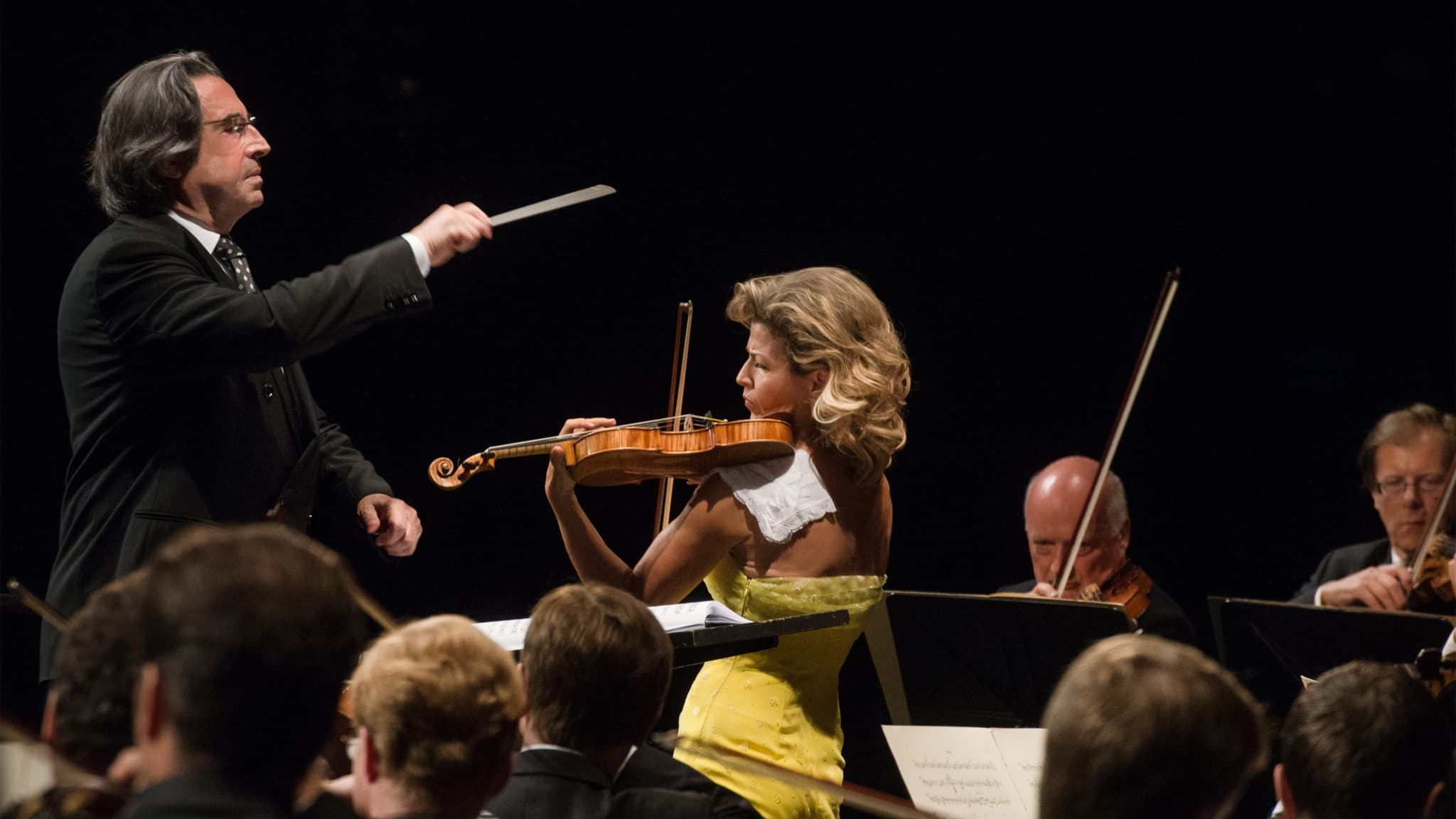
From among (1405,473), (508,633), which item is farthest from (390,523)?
(1405,473)

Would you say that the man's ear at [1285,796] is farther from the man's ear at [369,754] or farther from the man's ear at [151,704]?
the man's ear at [151,704]

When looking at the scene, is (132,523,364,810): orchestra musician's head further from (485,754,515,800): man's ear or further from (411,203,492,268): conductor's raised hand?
(411,203,492,268): conductor's raised hand

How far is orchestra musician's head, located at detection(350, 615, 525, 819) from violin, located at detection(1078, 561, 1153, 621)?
2464 mm

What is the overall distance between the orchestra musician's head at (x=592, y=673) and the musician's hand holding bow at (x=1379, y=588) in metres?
2.18

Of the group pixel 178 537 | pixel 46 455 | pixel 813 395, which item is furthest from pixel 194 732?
pixel 46 455

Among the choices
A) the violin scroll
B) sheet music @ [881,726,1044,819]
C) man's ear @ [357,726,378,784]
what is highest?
man's ear @ [357,726,378,784]

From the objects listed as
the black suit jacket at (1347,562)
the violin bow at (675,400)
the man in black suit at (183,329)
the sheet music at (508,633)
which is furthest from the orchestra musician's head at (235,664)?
the black suit jacket at (1347,562)

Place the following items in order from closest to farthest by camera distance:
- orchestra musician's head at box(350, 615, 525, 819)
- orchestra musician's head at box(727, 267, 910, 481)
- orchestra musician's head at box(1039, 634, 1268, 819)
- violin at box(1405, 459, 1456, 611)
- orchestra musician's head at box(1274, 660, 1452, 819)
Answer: orchestra musician's head at box(1039, 634, 1268, 819)
orchestra musician's head at box(350, 615, 525, 819)
orchestra musician's head at box(1274, 660, 1452, 819)
orchestra musician's head at box(727, 267, 910, 481)
violin at box(1405, 459, 1456, 611)

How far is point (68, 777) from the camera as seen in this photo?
133 centimetres

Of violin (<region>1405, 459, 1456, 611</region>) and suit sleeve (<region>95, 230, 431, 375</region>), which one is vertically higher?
suit sleeve (<region>95, 230, 431, 375</region>)

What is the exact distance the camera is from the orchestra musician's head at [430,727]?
1.57 metres

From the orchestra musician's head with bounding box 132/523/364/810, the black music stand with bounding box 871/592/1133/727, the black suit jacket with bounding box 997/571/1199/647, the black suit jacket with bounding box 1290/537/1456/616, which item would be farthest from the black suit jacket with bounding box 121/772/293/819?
the black suit jacket with bounding box 1290/537/1456/616

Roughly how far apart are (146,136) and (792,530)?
141 cm

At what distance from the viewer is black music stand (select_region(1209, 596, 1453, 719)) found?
267 centimetres
